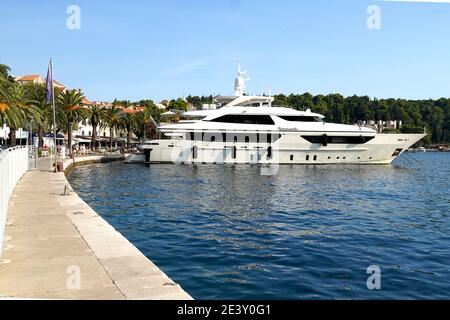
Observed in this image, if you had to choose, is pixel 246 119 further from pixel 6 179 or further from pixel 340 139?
pixel 6 179

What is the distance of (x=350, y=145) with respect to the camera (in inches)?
1850

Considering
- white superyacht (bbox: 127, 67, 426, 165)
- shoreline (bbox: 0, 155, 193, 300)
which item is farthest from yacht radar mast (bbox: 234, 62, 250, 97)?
shoreline (bbox: 0, 155, 193, 300)

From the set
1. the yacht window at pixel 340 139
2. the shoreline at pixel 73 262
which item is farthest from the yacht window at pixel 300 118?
the shoreline at pixel 73 262

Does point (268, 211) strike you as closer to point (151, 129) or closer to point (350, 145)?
point (350, 145)

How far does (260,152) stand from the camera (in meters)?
46.5

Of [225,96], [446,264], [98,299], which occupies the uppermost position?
[225,96]

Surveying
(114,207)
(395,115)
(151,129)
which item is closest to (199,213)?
(114,207)

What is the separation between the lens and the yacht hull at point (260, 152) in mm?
45750

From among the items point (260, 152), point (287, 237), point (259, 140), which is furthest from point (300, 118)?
point (287, 237)

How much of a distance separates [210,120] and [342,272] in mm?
37992

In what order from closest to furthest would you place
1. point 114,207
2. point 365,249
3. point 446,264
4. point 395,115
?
point 446,264, point 365,249, point 114,207, point 395,115

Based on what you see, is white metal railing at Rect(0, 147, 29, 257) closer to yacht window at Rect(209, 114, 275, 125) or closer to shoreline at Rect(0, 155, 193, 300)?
shoreline at Rect(0, 155, 193, 300)

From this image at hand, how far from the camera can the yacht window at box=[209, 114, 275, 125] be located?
4666 cm

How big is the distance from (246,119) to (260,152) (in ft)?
13.3
